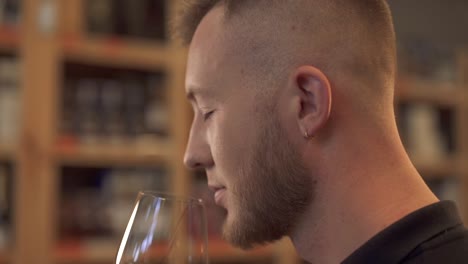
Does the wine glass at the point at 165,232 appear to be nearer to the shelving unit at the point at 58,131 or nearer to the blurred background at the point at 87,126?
the shelving unit at the point at 58,131

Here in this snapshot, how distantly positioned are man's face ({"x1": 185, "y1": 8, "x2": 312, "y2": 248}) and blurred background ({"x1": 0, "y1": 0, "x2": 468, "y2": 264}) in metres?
1.33

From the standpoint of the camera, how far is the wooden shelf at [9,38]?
7.05 feet

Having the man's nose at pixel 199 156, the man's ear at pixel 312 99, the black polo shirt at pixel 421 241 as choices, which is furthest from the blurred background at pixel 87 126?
the black polo shirt at pixel 421 241

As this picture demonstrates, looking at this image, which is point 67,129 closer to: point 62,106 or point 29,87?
point 62,106

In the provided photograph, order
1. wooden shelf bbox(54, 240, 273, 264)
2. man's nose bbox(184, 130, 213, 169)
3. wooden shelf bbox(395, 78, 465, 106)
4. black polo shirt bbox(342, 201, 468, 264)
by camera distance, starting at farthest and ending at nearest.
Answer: wooden shelf bbox(395, 78, 465, 106) → wooden shelf bbox(54, 240, 273, 264) → man's nose bbox(184, 130, 213, 169) → black polo shirt bbox(342, 201, 468, 264)

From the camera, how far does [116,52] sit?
2.38 m

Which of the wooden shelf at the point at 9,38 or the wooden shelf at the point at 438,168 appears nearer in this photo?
the wooden shelf at the point at 9,38

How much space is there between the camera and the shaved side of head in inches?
35.5

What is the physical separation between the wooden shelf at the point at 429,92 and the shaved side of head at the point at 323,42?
2241 mm

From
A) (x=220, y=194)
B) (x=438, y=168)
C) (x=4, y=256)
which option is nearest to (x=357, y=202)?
(x=220, y=194)

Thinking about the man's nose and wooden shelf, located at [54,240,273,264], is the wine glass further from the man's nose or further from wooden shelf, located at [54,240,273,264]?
wooden shelf, located at [54,240,273,264]

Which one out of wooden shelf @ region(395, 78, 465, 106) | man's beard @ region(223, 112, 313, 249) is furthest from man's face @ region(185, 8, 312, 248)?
wooden shelf @ region(395, 78, 465, 106)

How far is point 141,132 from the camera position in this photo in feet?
8.02

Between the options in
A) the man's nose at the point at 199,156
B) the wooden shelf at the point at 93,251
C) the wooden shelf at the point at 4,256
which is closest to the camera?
the man's nose at the point at 199,156
